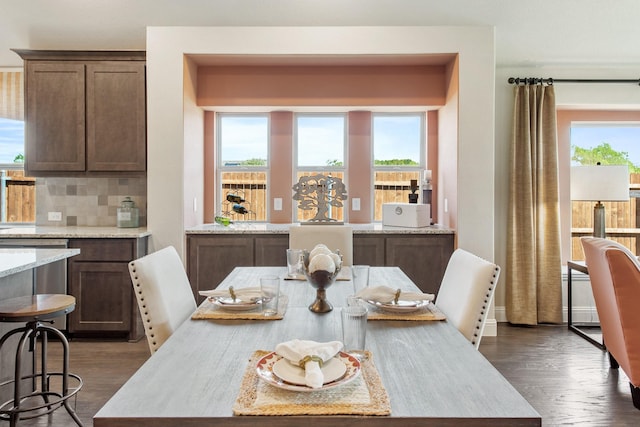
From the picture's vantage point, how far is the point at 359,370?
1.11 m

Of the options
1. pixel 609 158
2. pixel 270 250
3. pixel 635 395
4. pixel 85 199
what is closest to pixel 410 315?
pixel 635 395

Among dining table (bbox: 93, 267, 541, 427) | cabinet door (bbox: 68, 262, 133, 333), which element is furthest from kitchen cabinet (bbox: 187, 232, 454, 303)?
dining table (bbox: 93, 267, 541, 427)

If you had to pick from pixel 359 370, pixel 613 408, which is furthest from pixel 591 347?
pixel 359 370

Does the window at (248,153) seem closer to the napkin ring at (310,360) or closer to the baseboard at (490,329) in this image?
the baseboard at (490,329)

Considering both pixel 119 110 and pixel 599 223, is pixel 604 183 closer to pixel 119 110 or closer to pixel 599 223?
pixel 599 223

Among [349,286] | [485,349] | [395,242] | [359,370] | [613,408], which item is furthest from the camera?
[395,242]

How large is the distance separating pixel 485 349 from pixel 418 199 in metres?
1.47

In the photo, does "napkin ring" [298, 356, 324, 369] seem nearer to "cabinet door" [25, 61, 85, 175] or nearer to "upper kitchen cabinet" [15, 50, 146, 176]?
"upper kitchen cabinet" [15, 50, 146, 176]

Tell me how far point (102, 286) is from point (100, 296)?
8cm

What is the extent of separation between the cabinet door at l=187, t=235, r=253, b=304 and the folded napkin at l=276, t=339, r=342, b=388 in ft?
8.63

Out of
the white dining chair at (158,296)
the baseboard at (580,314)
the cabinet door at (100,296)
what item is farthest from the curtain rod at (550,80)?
the cabinet door at (100,296)

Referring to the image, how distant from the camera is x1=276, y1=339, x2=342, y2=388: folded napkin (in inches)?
41.4

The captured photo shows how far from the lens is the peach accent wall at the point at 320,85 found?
4066mm

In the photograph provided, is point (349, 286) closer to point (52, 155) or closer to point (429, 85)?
point (429, 85)
